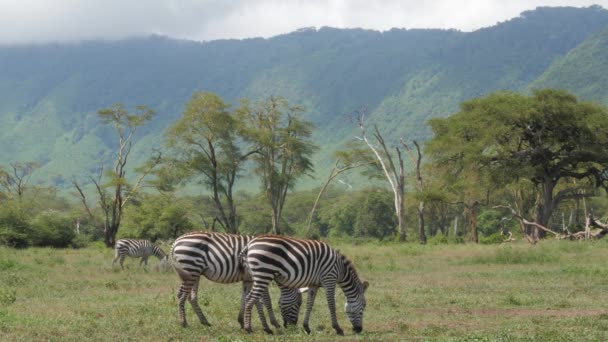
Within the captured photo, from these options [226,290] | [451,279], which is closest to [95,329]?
[226,290]

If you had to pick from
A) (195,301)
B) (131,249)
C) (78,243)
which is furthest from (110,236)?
(195,301)

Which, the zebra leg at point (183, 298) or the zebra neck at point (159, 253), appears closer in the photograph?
the zebra leg at point (183, 298)

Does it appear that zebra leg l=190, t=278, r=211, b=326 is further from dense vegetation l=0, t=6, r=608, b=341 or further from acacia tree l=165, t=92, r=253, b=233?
acacia tree l=165, t=92, r=253, b=233

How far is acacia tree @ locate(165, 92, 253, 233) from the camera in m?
51.2

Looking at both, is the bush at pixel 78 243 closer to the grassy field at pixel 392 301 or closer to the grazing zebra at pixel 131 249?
the grassy field at pixel 392 301

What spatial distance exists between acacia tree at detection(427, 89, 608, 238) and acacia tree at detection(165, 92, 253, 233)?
15.2 metres

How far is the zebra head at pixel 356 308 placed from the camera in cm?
1348

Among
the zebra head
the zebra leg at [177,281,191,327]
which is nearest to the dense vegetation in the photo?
the zebra leg at [177,281,191,327]

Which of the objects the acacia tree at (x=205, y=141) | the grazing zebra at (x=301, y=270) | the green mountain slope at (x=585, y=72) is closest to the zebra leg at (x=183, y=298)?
the grazing zebra at (x=301, y=270)

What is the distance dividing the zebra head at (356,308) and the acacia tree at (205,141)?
122 ft

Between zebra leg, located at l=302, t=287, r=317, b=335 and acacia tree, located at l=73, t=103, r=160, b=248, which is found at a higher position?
acacia tree, located at l=73, t=103, r=160, b=248

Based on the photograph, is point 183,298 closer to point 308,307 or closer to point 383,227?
point 308,307

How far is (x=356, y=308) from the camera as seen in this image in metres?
13.5

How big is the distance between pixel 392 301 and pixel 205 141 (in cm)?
3574
